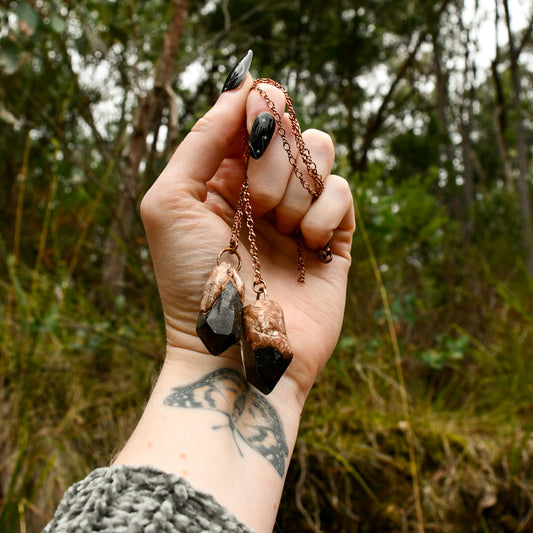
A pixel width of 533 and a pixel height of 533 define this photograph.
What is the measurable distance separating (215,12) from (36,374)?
135 inches

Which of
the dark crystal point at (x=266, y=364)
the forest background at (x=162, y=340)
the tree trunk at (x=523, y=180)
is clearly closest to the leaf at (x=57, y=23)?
the forest background at (x=162, y=340)

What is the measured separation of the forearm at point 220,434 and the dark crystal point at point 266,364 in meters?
0.10

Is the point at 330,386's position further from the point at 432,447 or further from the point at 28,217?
the point at 28,217

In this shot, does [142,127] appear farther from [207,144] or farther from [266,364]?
[266,364]

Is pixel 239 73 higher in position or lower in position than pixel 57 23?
higher

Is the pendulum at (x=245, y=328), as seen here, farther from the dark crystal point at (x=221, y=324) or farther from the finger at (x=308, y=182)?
the finger at (x=308, y=182)

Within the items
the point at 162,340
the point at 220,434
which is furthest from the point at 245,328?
the point at 162,340

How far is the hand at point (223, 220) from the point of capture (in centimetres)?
83

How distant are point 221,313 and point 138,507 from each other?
0.25 m

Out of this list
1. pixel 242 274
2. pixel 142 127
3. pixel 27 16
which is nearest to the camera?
pixel 242 274

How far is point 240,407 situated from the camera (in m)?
0.78

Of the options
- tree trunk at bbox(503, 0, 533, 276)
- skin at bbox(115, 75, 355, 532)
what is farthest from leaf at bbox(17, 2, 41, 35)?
tree trunk at bbox(503, 0, 533, 276)

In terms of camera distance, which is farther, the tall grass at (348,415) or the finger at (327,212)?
the tall grass at (348,415)

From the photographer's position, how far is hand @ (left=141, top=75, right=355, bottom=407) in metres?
0.83
